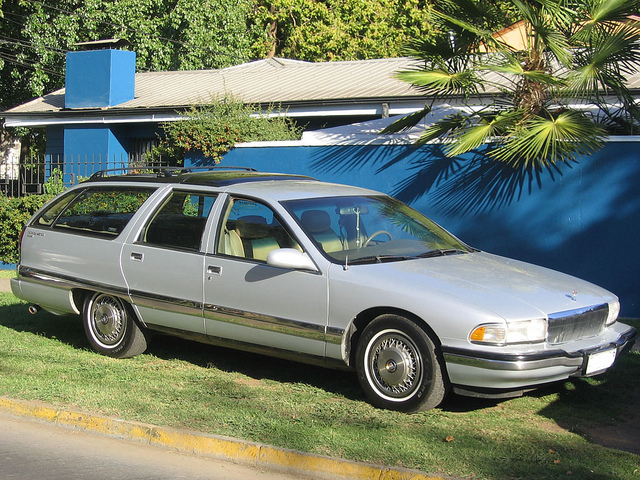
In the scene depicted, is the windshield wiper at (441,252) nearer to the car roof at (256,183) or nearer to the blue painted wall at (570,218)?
the car roof at (256,183)

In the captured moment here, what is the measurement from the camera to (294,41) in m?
34.3

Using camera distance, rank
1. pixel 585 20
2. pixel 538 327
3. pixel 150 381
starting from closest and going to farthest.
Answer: pixel 538 327 < pixel 150 381 < pixel 585 20

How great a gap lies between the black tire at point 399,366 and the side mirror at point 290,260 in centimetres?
69

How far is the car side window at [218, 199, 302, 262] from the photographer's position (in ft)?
21.8

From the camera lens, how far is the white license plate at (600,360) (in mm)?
5648

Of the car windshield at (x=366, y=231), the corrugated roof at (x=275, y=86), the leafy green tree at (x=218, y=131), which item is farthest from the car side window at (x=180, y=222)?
the corrugated roof at (x=275, y=86)

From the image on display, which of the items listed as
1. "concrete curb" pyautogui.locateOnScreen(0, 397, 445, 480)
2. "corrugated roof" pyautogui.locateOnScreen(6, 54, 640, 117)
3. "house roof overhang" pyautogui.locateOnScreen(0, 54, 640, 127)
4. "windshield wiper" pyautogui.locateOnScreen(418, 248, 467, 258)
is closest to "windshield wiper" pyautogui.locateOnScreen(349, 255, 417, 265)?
"windshield wiper" pyautogui.locateOnScreen(418, 248, 467, 258)

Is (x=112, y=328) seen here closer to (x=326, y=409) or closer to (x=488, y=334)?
(x=326, y=409)

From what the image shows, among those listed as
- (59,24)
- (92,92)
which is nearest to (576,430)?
(92,92)

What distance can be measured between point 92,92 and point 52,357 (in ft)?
45.0

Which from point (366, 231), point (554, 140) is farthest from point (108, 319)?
point (554, 140)

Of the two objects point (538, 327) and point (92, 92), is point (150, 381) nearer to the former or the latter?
point (538, 327)

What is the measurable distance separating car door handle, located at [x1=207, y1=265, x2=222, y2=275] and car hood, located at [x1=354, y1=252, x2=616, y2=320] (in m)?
1.36

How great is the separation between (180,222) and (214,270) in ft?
2.39
